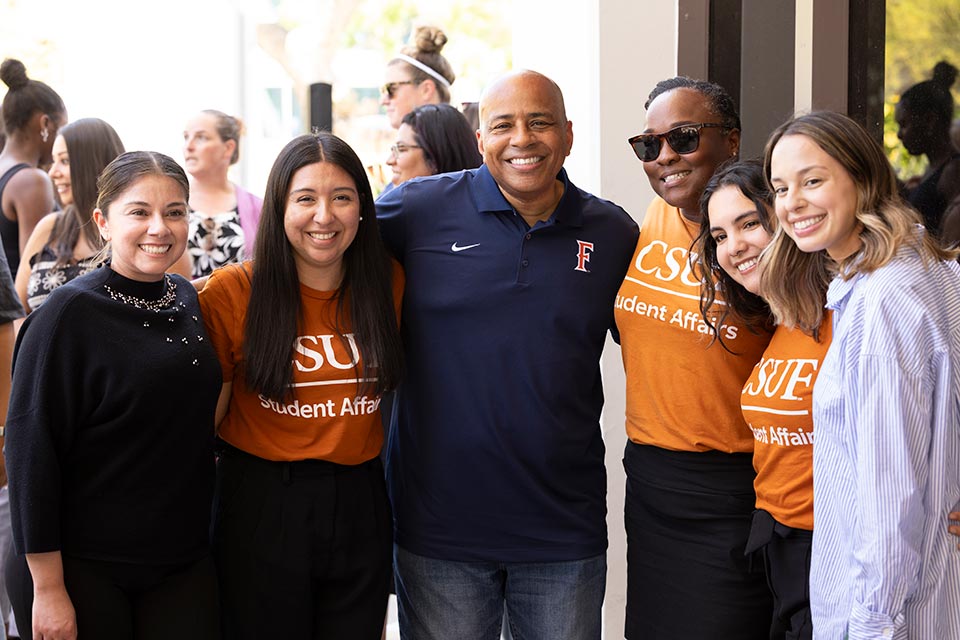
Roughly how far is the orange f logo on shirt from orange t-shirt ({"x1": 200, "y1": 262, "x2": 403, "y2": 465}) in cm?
65

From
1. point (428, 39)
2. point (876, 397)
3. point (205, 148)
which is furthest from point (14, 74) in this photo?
point (876, 397)

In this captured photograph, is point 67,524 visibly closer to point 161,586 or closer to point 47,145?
point 161,586

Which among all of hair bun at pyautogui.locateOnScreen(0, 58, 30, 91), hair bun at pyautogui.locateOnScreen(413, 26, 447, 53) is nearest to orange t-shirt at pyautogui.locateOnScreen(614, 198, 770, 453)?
hair bun at pyautogui.locateOnScreen(413, 26, 447, 53)

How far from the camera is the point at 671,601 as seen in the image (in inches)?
111

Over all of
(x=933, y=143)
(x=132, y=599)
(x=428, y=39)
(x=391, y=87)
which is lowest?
(x=132, y=599)

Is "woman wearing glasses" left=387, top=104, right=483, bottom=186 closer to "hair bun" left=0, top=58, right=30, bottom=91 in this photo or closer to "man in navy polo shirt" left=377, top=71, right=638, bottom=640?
"man in navy polo shirt" left=377, top=71, right=638, bottom=640

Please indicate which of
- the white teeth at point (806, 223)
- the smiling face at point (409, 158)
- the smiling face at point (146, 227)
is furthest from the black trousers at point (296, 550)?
the smiling face at point (409, 158)

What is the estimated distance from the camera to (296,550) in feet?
8.91

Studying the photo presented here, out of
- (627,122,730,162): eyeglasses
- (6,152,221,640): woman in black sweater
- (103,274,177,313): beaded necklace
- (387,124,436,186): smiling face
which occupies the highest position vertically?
(387,124,436,186): smiling face

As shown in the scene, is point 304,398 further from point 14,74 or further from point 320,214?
point 14,74

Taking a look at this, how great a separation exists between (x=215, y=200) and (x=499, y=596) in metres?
2.47

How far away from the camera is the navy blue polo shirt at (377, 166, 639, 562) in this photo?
2.90 m

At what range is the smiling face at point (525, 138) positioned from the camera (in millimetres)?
2986

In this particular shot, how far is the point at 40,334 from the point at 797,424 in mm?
1720
